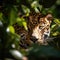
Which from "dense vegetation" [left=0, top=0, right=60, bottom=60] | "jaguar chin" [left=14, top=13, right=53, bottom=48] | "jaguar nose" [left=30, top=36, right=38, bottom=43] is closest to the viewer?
"dense vegetation" [left=0, top=0, right=60, bottom=60]

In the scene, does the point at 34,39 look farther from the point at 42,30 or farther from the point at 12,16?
the point at 12,16

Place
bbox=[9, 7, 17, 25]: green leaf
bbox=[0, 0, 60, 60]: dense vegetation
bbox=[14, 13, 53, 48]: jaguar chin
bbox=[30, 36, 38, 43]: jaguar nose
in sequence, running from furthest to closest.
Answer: bbox=[30, 36, 38, 43]: jaguar nose < bbox=[14, 13, 53, 48]: jaguar chin < bbox=[9, 7, 17, 25]: green leaf < bbox=[0, 0, 60, 60]: dense vegetation

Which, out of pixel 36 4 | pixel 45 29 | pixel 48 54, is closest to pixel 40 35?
pixel 45 29

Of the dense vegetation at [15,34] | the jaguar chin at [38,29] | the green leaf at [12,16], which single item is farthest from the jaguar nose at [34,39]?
the green leaf at [12,16]

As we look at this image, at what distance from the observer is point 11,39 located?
1.16 metres

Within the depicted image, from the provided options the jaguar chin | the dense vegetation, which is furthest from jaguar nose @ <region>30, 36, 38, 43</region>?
→ the dense vegetation

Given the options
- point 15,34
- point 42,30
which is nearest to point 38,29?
point 42,30

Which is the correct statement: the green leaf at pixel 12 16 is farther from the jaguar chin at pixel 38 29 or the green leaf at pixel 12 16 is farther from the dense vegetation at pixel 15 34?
the jaguar chin at pixel 38 29

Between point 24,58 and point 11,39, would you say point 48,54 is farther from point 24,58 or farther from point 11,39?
point 11,39

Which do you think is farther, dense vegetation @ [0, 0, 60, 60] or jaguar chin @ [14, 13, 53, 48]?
jaguar chin @ [14, 13, 53, 48]

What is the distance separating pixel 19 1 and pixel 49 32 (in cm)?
77

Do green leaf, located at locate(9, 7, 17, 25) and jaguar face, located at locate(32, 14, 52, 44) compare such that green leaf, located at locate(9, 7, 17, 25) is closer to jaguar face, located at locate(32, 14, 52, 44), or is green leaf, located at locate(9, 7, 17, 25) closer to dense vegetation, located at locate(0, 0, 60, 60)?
dense vegetation, located at locate(0, 0, 60, 60)

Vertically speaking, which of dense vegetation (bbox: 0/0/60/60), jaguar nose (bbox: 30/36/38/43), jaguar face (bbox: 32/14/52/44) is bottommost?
dense vegetation (bbox: 0/0/60/60)

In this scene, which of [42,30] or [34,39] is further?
[42,30]
